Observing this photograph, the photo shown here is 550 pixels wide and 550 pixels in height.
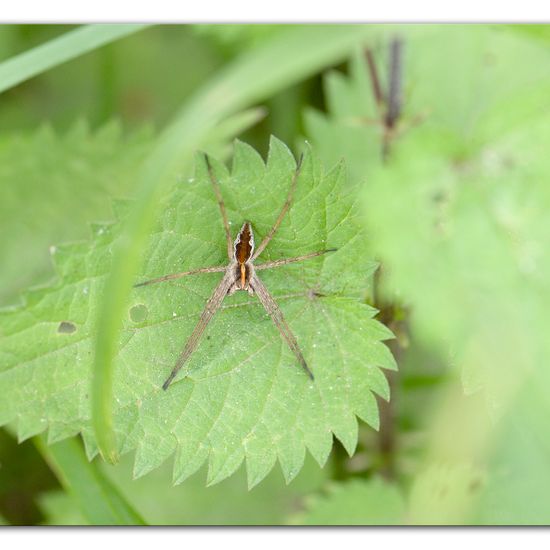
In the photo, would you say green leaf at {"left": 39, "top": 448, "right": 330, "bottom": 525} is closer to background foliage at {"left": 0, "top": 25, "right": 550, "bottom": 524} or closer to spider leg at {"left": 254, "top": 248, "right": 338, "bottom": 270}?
background foliage at {"left": 0, "top": 25, "right": 550, "bottom": 524}

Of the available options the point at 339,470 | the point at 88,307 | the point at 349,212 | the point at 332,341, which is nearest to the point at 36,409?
the point at 88,307

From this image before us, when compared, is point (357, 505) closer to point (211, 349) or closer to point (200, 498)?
point (200, 498)

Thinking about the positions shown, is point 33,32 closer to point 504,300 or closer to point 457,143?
point 457,143

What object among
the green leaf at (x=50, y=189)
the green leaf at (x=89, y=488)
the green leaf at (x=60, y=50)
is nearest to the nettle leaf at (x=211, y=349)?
the green leaf at (x=89, y=488)

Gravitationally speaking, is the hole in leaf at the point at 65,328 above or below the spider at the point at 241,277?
above

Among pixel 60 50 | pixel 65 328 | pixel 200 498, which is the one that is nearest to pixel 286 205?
pixel 65 328

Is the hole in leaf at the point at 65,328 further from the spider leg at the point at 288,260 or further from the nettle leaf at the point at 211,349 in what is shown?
the spider leg at the point at 288,260

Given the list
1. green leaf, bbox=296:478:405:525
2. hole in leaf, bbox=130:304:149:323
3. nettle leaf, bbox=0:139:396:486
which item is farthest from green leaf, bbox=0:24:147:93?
green leaf, bbox=296:478:405:525
